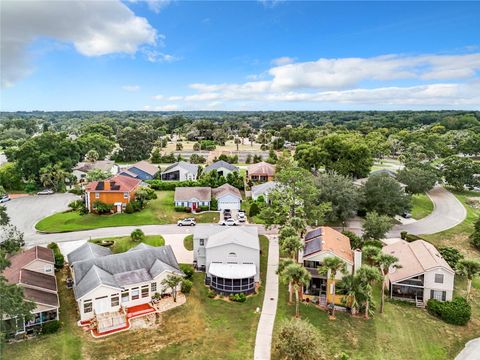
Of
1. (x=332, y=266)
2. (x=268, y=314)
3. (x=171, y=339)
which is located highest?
(x=332, y=266)

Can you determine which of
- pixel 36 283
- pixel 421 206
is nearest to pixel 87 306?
pixel 36 283

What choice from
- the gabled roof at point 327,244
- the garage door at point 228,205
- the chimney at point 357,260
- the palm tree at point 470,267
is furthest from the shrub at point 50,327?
the palm tree at point 470,267

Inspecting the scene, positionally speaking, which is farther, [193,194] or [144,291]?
[193,194]

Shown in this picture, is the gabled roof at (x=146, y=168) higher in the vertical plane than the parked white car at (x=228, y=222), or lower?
higher

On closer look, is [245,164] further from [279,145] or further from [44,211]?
[44,211]

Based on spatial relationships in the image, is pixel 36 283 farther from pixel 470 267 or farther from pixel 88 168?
pixel 88 168

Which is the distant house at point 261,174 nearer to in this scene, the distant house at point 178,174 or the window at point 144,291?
the distant house at point 178,174
